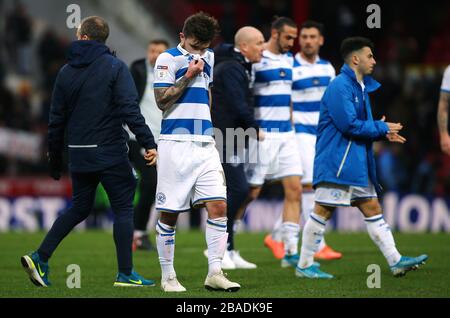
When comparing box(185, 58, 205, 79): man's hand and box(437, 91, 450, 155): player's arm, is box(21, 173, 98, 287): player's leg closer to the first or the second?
box(185, 58, 205, 79): man's hand

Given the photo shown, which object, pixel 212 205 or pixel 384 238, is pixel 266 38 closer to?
pixel 384 238

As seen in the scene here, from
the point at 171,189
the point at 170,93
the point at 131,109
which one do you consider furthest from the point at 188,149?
the point at 131,109

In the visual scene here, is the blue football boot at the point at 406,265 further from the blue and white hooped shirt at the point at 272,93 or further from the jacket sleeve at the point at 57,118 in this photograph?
the jacket sleeve at the point at 57,118

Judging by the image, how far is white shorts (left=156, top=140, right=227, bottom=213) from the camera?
8.17 m

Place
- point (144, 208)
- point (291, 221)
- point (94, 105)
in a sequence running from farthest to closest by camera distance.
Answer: point (144, 208), point (291, 221), point (94, 105)

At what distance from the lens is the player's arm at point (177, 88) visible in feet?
26.6

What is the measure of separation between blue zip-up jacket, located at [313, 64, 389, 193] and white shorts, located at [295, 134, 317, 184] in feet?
8.08

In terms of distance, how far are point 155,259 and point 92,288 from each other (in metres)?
2.89

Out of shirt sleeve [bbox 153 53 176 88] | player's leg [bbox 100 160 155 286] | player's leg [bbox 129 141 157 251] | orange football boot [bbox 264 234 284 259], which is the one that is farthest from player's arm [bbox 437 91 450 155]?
player's leg [bbox 129 141 157 251]

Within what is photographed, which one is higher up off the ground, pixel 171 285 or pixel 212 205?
pixel 212 205

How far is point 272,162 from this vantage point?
36.2 feet

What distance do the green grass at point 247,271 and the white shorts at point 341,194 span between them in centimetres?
73

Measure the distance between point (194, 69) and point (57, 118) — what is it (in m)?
1.35

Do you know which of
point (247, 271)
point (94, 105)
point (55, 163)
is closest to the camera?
point (94, 105)
